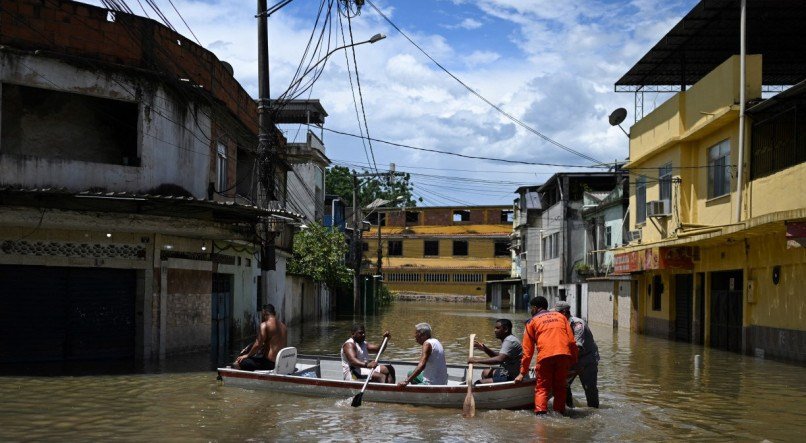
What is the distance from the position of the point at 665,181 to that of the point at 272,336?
17.3 metres

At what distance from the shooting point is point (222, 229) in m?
18.7

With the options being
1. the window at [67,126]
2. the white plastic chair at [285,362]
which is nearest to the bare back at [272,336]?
the white plastic chair at [285,362]

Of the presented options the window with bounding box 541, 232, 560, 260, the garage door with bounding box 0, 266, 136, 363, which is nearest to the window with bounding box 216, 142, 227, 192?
the garage door with bounding box 0, 266, 136, 363

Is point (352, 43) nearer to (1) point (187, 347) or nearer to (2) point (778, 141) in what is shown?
(1) point (187, 347)

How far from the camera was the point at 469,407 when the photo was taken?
12.2 metres

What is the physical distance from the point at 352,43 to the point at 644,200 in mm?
15373

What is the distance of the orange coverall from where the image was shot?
1146 centimetres

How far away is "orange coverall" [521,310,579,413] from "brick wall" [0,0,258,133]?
10.7 m

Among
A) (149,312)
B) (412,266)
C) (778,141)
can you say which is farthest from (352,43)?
(412,266)

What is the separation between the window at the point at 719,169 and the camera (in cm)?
2311

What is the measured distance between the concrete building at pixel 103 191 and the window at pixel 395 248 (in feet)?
190

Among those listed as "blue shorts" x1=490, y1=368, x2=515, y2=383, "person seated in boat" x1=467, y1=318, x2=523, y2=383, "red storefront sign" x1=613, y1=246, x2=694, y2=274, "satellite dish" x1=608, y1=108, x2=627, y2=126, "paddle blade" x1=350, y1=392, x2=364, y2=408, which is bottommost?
"paddle blade" x1=350, y1=392, x2=364, y2=408

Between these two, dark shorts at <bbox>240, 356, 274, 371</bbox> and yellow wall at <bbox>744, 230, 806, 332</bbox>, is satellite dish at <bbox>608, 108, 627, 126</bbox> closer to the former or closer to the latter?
yellow wall at <bbox>744, 230, 806, 332</bbox>

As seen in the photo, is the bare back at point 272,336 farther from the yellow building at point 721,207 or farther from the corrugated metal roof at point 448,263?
the corrugated metal roof at point 448,263
